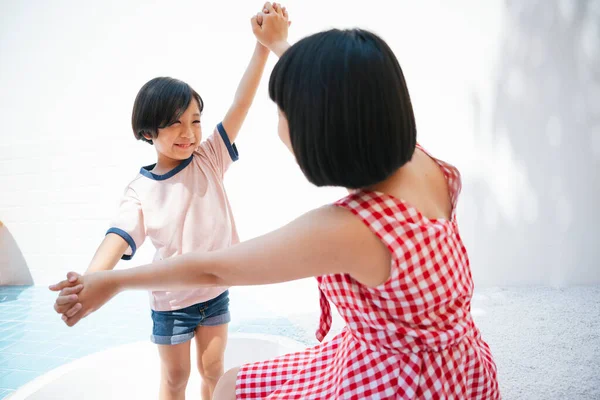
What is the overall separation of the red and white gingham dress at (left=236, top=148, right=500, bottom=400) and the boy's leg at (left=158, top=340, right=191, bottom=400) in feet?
2.26

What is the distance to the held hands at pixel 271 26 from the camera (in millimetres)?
1297

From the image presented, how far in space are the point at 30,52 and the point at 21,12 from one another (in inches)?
11.5

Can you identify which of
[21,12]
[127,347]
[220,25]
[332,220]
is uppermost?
[21,12]

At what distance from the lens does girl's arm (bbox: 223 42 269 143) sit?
4.73 feet

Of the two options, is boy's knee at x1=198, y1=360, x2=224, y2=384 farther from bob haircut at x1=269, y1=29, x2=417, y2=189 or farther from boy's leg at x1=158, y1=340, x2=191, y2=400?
bob haircut at x1=269, y1=29, x2=417, y2=189

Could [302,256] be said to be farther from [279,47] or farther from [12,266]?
[12,266]

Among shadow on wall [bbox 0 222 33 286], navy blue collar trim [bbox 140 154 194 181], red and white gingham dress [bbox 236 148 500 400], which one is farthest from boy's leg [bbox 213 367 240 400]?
shadow on wall [bbox 0 222 33 286]

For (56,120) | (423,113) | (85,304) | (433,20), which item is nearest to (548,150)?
(423,113)

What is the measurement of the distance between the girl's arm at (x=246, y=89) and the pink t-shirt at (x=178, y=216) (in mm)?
165

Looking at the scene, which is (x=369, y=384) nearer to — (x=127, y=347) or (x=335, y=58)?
(x=335, y=58)

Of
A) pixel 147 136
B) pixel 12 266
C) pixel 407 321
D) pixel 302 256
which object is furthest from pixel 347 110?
pixel 12 266

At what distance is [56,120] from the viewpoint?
3768mm

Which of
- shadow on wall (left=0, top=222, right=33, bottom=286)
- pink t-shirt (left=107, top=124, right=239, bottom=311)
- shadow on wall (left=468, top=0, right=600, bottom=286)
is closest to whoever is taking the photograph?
pink t-shirt (left=107, top=124, right=239, bottom=311)

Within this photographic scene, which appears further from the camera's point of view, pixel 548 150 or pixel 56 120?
pixel 56 120
